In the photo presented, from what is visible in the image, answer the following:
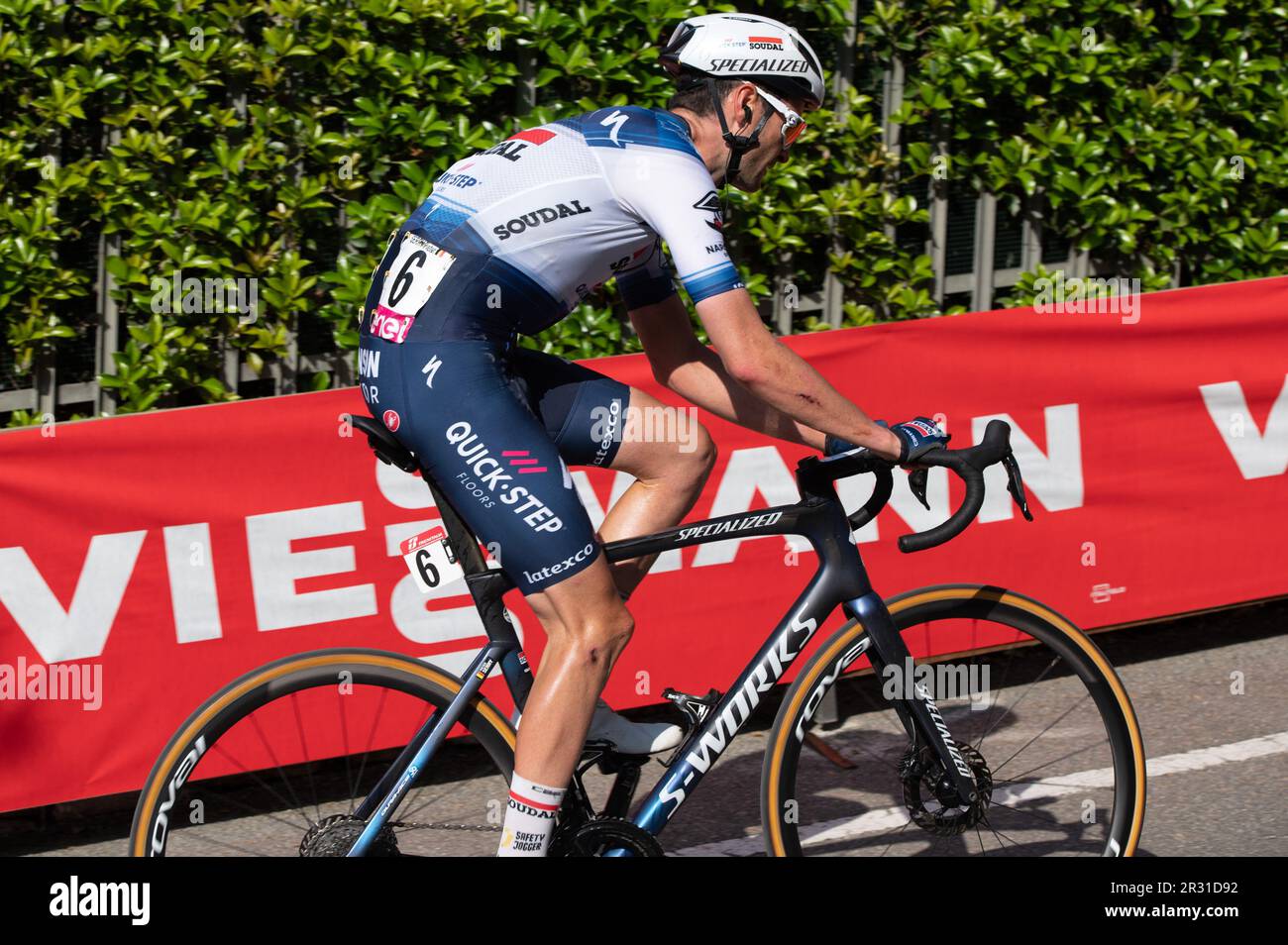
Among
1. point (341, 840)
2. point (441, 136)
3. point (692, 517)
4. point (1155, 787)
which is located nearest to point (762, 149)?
point (341, 840)

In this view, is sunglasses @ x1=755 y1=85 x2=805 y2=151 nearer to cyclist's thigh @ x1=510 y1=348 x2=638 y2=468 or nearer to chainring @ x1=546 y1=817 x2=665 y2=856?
cyclist's thigh @ x1=510 y1=348 x2=638 y2=468

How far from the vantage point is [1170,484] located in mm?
5797

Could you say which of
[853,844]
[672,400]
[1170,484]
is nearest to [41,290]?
[672,400]

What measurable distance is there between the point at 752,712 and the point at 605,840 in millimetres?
452

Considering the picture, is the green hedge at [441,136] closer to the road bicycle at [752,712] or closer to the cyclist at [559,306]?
the road bicycle at [752,712]

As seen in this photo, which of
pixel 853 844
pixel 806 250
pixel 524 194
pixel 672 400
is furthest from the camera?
pixel 806 250

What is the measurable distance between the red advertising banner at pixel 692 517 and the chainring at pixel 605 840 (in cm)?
62

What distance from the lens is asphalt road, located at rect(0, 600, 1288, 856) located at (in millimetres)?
4273

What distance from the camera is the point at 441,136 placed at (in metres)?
5.51

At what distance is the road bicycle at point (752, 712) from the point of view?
339 cm

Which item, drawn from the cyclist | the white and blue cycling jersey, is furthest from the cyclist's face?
the white and blue cycling jersey

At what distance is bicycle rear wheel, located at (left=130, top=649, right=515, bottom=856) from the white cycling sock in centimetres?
14
